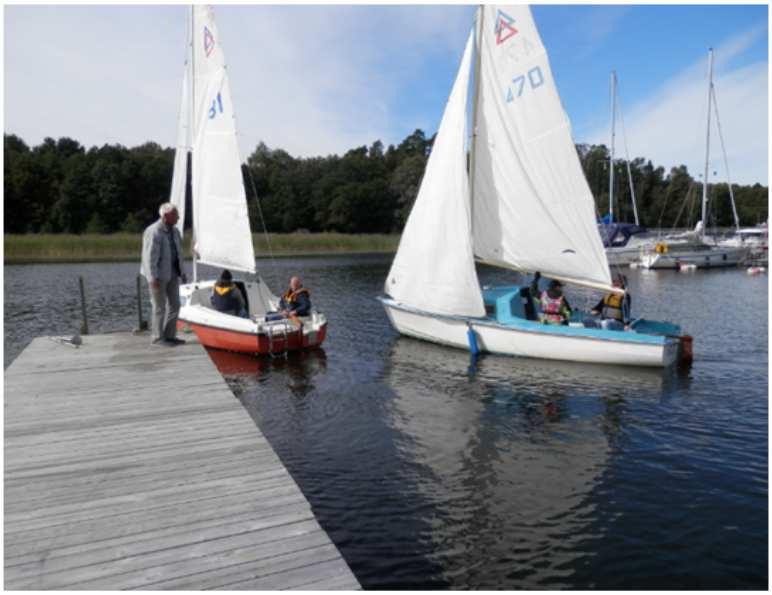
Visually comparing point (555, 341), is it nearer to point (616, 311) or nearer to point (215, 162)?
point (616, 311)

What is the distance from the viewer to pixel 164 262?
31.0ft

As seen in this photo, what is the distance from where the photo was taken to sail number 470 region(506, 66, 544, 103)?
15.2 m

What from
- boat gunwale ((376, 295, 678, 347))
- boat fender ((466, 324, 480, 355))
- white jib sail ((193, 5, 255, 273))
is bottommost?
boat fender ((466, 324, 480, 355))

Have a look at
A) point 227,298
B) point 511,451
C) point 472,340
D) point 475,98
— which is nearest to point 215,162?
point 227,298

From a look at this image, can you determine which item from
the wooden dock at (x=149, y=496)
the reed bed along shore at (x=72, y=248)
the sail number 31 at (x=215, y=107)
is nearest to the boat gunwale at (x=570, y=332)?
the sail number 31 at (x=215, y=107)

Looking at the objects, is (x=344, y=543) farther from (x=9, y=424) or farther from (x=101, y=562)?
(x=9, y=424)

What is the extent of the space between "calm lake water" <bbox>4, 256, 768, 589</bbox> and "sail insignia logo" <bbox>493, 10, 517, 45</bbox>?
8515 mm

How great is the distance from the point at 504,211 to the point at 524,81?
341 centimetres

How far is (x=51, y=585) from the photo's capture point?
12.1 ft

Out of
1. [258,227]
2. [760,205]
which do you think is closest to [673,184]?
[760,205]

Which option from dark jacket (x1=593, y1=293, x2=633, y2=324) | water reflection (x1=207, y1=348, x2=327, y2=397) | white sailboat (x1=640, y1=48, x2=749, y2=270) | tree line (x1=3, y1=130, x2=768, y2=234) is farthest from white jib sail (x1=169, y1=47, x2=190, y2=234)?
tree line (x1=3, y1=130, x2=768, y2=234)

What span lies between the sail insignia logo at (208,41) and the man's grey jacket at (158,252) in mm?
9642

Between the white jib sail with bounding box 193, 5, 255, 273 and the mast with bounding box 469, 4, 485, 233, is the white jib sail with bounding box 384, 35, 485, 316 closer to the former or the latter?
the mast with bounding box 469, 4, 485, 233

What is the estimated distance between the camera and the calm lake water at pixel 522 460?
630 centimetres
